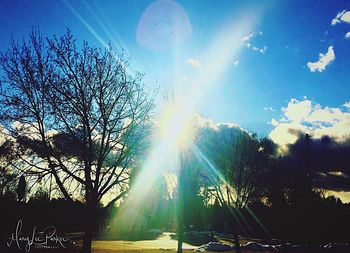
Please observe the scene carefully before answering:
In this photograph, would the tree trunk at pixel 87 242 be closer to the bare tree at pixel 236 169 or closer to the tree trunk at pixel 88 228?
the tree trunk at pixel 88 228

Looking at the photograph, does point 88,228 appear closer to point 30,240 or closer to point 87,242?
point 87,242

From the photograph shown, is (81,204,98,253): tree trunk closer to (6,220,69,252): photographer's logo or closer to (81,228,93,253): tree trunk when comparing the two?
(81,228,93,253): tree trunk

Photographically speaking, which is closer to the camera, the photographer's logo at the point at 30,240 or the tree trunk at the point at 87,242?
the tree trunk at the point at 87,242

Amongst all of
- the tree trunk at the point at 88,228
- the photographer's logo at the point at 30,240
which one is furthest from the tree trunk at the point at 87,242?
the photographer's logo at the point at 30,240

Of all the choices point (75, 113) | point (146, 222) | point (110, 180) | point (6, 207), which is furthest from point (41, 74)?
point (146, 222)

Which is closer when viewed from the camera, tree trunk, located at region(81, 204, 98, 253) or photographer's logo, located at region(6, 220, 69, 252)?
tree trunk, located at region(81, 204, 98, 253)

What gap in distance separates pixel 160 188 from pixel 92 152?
52871mm

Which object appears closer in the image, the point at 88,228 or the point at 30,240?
the point at 88,228

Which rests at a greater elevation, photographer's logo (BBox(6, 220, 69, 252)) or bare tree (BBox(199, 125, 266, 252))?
bare tree (BBox(199, 125, 266, 252))

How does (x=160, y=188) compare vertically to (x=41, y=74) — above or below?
below

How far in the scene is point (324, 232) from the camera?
1969 inches

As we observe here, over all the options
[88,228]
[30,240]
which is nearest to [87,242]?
[88,228]

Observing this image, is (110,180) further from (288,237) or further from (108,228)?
(108,228)

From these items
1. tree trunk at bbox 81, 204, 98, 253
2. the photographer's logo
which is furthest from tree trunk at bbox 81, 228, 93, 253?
the photographer's logo
